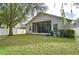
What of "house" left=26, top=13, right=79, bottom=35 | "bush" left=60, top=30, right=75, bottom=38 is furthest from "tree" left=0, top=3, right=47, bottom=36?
"bush" left=60, top=30, right=75, bottom=38

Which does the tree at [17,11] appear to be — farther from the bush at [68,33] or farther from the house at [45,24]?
the bush at [68,33]

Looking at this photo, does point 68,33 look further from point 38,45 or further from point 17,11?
point 17,11

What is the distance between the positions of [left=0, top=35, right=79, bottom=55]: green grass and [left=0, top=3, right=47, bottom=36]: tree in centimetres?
13

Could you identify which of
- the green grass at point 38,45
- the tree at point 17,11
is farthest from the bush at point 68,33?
the tree at point 17,11

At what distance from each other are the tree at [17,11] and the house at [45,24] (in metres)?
0.07

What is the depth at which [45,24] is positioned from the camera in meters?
2.37

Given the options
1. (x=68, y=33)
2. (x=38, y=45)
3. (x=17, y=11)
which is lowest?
(x=38, y=45)

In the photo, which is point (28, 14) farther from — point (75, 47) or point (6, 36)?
point (75, 47)

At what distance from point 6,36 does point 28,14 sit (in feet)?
1.10

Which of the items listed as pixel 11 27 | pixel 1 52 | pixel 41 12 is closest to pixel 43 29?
pixel 41 12

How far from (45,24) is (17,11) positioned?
1.09ft

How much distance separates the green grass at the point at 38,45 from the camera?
233 centimetres

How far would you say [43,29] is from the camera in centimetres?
238

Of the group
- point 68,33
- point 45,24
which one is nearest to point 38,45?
point 45,24
